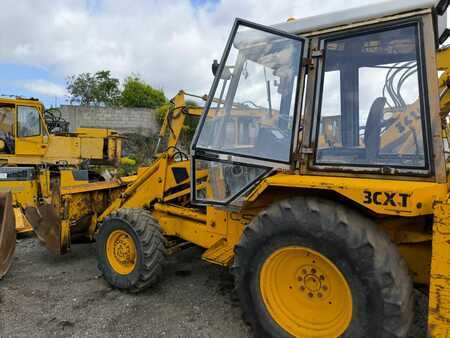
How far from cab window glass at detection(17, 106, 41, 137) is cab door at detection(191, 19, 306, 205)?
25.3 feet

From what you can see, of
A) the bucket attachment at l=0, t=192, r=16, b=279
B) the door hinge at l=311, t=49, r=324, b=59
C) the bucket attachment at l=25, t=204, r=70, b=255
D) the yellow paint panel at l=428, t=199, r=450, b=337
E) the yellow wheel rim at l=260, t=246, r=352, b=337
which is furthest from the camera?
the bucket attachment at l=25, t=204, r=70, b=255

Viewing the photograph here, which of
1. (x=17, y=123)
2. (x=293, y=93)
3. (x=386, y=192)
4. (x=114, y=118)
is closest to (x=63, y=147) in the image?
(x=17, y=123)

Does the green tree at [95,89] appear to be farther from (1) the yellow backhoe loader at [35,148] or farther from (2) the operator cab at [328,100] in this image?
(2) the operator cab at [328,100]

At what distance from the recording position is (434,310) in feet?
6.62

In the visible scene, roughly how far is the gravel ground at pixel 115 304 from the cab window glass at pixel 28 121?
5.61m

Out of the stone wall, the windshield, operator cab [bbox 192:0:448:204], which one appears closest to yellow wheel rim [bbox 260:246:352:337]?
operator cab [bbox 192:0:448:204]

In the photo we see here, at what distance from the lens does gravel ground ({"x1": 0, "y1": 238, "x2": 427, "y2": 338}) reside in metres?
3.03

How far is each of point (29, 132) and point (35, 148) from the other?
43cm

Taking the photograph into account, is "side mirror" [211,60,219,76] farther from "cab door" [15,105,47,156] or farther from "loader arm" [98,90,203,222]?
"cab door" [15,105,47,156]

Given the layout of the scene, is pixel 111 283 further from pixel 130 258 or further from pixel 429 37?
pixel 429 37

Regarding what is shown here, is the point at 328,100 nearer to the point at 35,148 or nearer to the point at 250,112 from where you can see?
the point at 250,112

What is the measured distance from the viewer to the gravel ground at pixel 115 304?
9.94ft

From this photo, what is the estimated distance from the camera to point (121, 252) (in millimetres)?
3875

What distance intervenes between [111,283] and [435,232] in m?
3.13
